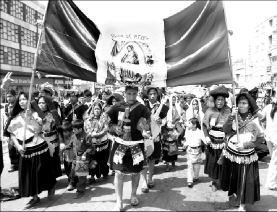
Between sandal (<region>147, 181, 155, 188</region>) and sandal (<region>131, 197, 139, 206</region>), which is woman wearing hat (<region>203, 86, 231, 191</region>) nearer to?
sandal (<region>147, 181, 155, 188</region>)

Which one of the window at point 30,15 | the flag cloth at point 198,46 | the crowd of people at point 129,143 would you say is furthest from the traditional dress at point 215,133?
the window at point 30,15

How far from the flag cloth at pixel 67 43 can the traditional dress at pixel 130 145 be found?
30.4 inches

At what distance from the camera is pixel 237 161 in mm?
4832

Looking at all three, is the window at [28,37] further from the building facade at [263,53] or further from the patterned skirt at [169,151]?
the patterned skirt at [169,151]

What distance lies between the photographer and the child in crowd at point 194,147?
6.24 meters

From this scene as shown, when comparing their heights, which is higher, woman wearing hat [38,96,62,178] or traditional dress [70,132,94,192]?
woman wearing hat [38,96,62,178]

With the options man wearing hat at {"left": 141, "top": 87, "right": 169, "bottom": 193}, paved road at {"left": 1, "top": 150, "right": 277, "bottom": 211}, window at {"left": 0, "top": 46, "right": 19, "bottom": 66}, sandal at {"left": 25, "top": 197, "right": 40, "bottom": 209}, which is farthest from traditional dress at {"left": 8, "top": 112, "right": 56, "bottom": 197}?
window at {"left": 0, "top": 46, "right": 19, "bottom": 66}

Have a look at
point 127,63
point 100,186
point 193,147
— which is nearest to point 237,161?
point 193,147

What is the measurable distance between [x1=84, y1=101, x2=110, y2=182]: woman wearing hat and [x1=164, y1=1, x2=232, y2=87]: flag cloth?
236cm

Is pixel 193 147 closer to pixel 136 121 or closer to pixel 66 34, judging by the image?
pixel 136 121

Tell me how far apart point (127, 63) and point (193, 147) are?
2.75 metres

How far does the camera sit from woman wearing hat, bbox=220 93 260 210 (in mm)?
4695

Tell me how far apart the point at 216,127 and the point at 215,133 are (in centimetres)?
12

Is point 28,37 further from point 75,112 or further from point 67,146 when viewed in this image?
point 67,146
